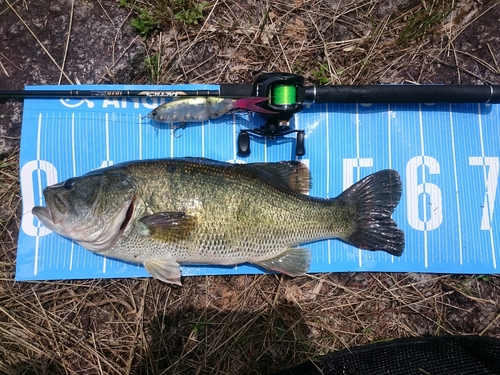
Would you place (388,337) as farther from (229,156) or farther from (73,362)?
(73,362)

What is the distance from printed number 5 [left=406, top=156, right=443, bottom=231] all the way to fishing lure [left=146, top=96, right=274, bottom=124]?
4.77 feet

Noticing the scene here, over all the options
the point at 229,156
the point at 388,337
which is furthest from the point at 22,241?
the point at 388,337

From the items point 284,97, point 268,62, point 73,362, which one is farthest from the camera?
point 268,62

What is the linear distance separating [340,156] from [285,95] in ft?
2.57

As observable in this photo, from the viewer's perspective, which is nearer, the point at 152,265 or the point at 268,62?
the point at 152,265

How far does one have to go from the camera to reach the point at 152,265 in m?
2.77

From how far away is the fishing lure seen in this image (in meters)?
2.91

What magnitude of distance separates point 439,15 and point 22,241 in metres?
3.89

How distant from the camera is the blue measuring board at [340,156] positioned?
120 inches

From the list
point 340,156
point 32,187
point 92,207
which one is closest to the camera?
point 92,207

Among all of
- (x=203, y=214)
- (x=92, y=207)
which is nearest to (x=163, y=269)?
(x=203, y=214)

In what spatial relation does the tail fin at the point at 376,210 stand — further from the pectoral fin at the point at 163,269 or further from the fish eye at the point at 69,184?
the fish eye at the point at 69,184

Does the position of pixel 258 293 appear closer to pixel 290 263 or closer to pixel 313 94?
pixel 290 263

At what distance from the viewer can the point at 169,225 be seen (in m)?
2.58
